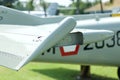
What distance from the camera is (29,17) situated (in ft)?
27.1

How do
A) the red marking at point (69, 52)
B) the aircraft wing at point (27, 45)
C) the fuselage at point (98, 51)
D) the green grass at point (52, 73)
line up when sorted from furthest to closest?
1. the green grass at point (52, 73)
2. the fuselage at point (98, 51)
3. the red marking at point (69, 52)
4. the aircraft wing at point (27, 45)

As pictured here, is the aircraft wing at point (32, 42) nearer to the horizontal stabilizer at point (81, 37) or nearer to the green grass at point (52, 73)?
the horizontal stabilizer at point (81, 37)

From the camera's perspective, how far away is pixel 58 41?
4168 mm

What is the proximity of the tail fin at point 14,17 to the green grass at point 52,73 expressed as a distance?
2.53 meters

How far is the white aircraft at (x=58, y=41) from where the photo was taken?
4008 millimetres

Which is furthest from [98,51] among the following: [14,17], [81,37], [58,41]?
[58,41]

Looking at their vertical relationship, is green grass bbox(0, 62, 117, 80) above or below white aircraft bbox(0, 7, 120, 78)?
below

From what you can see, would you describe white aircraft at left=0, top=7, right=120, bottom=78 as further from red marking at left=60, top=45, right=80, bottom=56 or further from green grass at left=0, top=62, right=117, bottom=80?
green grass at left=0, top=62, right=117, bottom=80

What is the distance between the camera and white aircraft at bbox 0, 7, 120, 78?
401cm

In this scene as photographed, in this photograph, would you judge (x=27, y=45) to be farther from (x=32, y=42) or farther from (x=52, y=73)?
(x=52, y=73)

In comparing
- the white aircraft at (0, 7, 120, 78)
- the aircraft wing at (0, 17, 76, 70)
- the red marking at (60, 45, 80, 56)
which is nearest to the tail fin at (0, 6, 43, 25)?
the white aircraft at (0, 7, 120, 78)

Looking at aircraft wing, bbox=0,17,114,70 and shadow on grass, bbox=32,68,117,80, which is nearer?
aircraft wing, bbox=0,17,114,70

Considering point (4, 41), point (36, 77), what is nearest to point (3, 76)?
point (36, 77)

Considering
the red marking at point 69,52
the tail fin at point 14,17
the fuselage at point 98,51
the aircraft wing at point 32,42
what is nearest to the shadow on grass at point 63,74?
the fuselage at point 98,51
